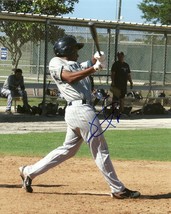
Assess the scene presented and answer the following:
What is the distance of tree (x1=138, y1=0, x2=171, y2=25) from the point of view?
1682 inches

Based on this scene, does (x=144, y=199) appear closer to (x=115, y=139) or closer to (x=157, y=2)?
(x=115, y=139)

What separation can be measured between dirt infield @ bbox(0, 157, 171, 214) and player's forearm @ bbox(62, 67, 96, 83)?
1359mm

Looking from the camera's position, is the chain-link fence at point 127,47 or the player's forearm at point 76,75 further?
the chain-link fence at point 127,47

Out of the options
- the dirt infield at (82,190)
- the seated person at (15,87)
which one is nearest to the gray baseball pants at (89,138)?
the dirt infield at (82,190)

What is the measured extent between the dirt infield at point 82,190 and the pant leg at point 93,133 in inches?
11.7

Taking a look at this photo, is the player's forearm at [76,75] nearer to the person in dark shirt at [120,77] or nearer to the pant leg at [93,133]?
the pant leg at [93,133]

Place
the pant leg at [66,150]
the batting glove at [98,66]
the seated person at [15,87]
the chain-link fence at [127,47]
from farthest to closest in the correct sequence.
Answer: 1. the chain-link fence at [127,47]
2. the seated person at [15,87]
3. the pant leg at [66,150]
4. the batting glove at [98,66]

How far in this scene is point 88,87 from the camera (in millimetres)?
7801

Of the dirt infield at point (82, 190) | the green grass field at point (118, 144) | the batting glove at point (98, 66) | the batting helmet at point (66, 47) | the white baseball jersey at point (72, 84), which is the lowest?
the green grass field at point (118, 144)

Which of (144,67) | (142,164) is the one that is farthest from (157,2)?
(142,164)

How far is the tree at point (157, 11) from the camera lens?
140 ft

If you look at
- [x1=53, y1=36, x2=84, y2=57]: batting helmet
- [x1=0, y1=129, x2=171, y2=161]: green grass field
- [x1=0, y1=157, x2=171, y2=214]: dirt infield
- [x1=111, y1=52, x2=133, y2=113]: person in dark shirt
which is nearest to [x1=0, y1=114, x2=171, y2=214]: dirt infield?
[x1=0, y1=157, x2=171, y2=214]: dirt infield

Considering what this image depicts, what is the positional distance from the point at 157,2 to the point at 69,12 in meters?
21.4

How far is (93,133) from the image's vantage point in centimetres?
766
